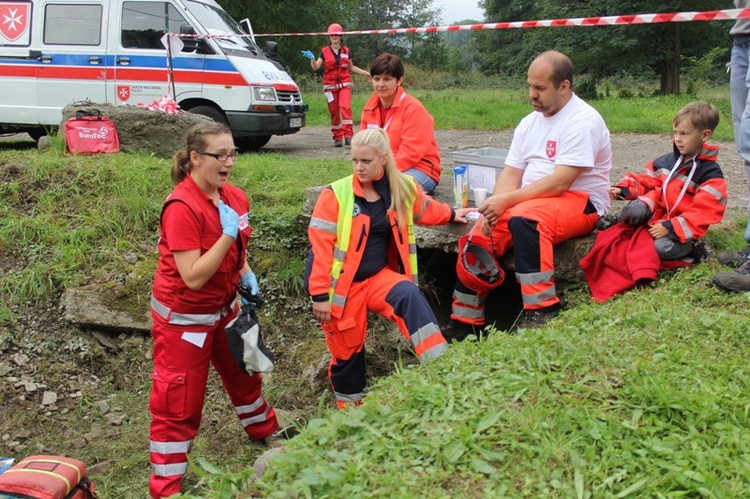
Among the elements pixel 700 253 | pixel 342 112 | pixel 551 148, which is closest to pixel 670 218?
pixel 700 253

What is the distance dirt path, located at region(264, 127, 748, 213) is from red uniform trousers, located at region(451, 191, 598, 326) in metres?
2.22

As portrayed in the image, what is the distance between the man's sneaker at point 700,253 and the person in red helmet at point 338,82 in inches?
274

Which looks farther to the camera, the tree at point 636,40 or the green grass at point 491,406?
the tree at point 636,40

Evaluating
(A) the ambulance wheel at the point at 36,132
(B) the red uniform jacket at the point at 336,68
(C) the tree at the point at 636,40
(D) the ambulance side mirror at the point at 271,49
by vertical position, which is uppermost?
(C) the tree at the point at 636,40

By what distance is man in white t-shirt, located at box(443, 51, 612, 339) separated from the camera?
4.42 metres

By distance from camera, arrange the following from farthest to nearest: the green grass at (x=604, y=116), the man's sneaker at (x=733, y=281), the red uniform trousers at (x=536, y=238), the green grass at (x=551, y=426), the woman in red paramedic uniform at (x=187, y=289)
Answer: the green grass at (x=604, y=116) < the red uniform trousers at (x=536, y=238) < the man's sneaker at (x=733, y=281) < the woman in red paramedic uniform at (x=187, y=289) < the green grass at (x=551, y=426)

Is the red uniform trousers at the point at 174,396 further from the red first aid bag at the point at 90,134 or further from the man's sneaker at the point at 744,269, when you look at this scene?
the red first aid bag at the point at 90,134

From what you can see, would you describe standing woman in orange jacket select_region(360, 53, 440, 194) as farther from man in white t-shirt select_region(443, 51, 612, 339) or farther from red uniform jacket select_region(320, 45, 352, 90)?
red uniform jacket select_region(320, 45, 352, 90)

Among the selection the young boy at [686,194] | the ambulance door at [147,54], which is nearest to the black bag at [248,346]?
the young boy at [686,194]

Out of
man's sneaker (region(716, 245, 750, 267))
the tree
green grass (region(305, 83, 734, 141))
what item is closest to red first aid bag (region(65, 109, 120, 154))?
man's sneaker (region(716, 245, 750, 267))

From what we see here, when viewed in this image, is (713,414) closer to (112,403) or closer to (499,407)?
(499,407)

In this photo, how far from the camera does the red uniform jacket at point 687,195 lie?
4.29 meters

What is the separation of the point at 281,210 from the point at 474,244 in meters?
2.22

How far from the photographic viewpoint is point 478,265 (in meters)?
4.91
